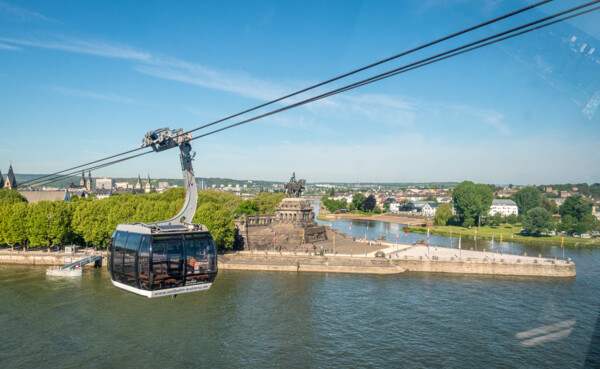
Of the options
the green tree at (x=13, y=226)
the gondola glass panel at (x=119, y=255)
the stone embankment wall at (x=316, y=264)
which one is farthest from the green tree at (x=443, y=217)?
the gondola glass panel at (x=119, y=255)

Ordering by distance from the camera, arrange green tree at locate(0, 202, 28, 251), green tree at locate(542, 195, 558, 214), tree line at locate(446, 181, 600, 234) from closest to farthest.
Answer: green tree at locate(0, 202, 28, 251), tree line at locate(446, 181, 600, 234), green tree at locate(542, 195, 558, 214)

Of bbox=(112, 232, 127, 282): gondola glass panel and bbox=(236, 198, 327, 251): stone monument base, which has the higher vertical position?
bbox=(112, 232, 127, 282): gondola glass panel

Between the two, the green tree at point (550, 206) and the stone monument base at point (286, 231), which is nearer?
the stone monument base at point (286, 231)

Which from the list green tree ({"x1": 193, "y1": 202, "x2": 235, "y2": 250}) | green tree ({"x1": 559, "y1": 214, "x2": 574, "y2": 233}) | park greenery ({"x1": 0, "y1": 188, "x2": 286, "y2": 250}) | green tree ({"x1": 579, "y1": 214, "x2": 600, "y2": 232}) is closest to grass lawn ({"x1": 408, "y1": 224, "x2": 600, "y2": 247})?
green tree ({"x1": 559, "y1": 214, "x2": 574, "y2": 233})

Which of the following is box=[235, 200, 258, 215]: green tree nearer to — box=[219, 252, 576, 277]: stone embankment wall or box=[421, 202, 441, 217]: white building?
box=[219, 252, 576, 277]: stone embankment wall

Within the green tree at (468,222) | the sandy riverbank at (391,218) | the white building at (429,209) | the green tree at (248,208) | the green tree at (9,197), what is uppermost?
the green tree at (9,197)

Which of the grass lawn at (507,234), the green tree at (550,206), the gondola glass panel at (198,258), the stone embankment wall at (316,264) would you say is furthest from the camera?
the green tree at (550,206)

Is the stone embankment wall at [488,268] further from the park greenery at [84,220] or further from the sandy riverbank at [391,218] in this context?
the sandy riverbank at [391,218]
